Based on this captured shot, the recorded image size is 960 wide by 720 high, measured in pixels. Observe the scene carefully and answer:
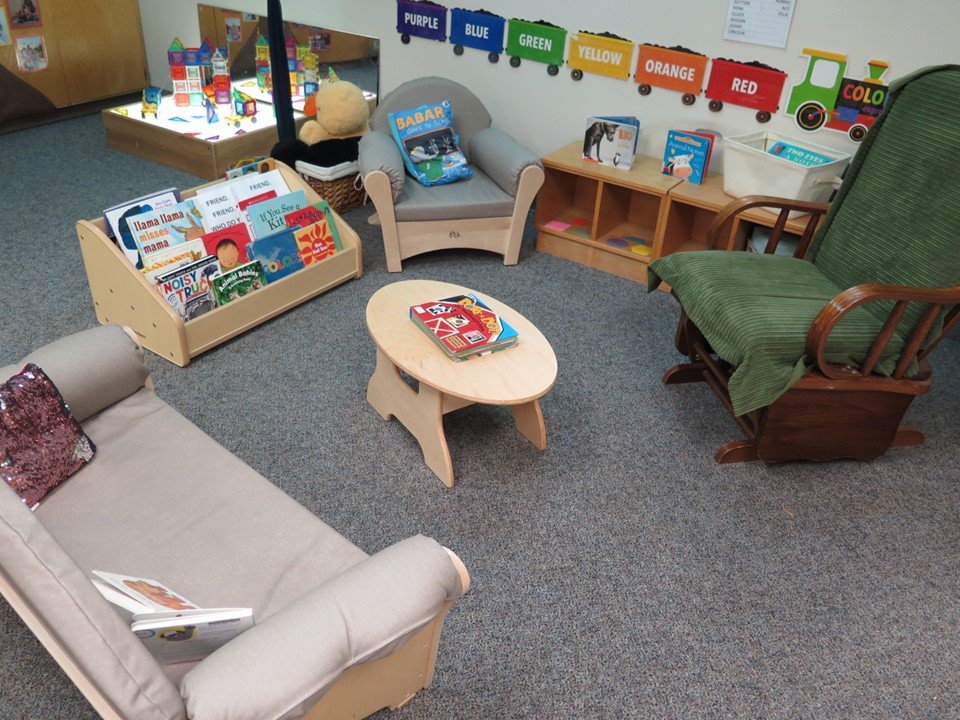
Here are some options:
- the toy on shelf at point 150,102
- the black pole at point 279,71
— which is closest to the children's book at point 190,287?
the black pole at point 279,71

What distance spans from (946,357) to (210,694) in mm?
3169

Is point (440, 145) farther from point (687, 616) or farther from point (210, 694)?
point (210, 694)

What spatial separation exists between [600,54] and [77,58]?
3.34 meters

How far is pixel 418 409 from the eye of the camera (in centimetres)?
247

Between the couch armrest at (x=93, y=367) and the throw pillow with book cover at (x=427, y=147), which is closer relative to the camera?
the couch armrest at (x=93, y=367)

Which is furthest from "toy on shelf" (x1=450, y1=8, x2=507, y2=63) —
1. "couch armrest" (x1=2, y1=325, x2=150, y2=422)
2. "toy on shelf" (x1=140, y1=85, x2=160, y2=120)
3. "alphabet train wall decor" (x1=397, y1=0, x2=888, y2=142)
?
"couch armrest" (x1=2, y1=325, x2=150, y2=422)

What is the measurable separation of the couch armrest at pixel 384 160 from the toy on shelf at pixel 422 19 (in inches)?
35.7

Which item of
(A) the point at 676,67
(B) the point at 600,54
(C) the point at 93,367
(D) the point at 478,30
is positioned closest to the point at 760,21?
(A) the point at 676,67

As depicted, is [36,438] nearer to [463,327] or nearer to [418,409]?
[418,409]

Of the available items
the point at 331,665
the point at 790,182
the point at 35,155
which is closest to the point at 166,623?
the point at 331,665

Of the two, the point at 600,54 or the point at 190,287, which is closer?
the point at 190,287

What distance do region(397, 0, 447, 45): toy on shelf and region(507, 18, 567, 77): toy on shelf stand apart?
1.28ft

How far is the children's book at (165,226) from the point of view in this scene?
2.81 metres

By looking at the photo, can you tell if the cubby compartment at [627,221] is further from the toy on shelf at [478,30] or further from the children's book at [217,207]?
the children's book at [217,207]
